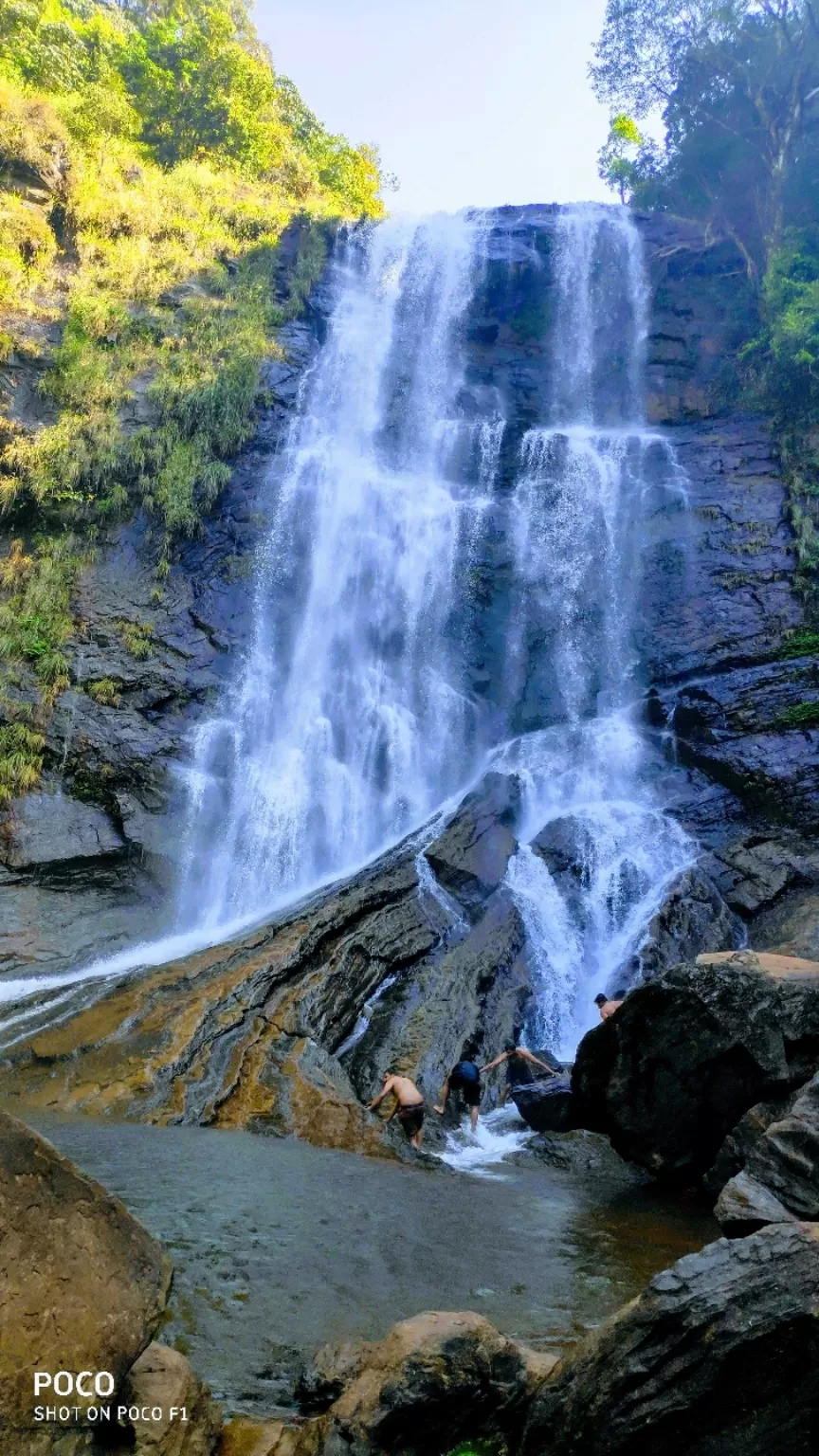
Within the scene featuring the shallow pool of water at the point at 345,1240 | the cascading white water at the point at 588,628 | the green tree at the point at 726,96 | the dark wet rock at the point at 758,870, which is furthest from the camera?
the green tree at the point at 726,96

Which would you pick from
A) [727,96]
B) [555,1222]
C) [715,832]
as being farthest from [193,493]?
[727,96]

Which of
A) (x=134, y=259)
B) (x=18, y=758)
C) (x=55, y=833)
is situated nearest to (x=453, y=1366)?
(x=55, y=833)

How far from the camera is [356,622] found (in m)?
18.6

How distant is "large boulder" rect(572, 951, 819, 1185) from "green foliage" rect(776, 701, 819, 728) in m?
9.21

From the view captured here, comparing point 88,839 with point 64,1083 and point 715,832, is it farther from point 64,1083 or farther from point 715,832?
point 715,832

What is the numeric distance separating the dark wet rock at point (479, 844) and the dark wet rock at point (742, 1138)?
646 cm

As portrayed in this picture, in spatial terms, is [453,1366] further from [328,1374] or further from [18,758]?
[18,758]

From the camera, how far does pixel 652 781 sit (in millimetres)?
15906

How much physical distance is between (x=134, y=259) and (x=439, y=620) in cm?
1275

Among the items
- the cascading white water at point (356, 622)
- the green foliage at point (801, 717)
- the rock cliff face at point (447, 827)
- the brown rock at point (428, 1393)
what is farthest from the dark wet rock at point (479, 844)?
the brown rock at point (428, 1393)

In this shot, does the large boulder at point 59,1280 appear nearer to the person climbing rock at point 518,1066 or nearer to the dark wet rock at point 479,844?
the person climbing rock at point 518,1066

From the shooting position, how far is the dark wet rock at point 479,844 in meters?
13.2

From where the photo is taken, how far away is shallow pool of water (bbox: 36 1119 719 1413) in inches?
157

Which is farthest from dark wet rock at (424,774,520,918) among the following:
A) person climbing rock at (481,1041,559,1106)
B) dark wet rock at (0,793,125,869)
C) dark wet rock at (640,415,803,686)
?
dark wet rock at (0,793,125,869)
